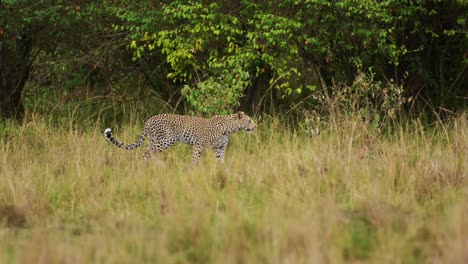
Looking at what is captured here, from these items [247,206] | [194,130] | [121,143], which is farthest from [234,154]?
[247,206]

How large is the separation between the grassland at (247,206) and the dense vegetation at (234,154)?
21 mm

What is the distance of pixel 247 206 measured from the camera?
22.9 feet

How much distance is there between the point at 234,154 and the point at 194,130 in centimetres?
137

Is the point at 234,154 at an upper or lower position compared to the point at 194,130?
lower

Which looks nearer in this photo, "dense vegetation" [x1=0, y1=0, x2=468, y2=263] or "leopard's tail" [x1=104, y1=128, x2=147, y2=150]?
"dense vegetation" [x1=0, y1=0, x2=468, y2=263]

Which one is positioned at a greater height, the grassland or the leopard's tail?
the leopard's tail

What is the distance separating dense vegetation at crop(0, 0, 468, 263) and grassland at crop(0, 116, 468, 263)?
0.07 ft

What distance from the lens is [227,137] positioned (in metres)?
10.9

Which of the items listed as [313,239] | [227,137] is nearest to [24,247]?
[313,239]

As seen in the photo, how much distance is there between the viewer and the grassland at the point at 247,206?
5574 mm

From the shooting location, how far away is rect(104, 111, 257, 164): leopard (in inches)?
427

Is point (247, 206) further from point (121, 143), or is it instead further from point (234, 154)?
point (121, 143)

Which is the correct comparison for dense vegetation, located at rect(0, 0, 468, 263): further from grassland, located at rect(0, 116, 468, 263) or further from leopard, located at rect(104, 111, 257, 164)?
leopard, located at rect(104, 111, 257, 164)

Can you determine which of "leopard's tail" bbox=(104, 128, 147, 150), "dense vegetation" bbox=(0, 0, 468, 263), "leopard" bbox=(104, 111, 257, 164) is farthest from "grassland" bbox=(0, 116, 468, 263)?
"leopard" bbox=(104, 111, 257, 164)
